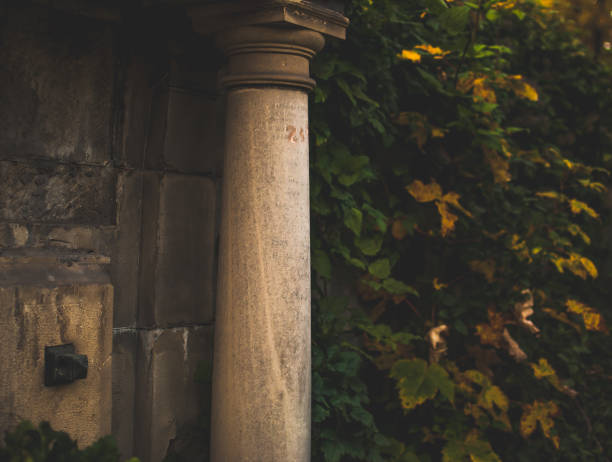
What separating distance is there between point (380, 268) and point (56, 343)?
1.65m

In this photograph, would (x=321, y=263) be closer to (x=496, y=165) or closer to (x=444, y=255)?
(x=444, y=255)

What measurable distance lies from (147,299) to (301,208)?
0.72 meters

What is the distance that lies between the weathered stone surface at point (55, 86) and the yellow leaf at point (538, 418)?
2.79 m

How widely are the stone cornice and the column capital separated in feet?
0.09

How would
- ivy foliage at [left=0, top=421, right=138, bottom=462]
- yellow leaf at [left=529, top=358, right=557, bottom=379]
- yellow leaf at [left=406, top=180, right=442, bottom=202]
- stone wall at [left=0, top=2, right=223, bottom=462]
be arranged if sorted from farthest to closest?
1. yellow leaf at [left=529, top=358, right=557, bottom=379]
2. yellow leaf at [left=406, top=180, right=442, bottom=202]
3. stone wall at [left=0, top=2, right=223, bottom=462]
4. ivy foliage at [left=0, top=421, right=138, bottom=462]

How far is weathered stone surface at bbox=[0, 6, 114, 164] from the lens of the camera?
7.14ft

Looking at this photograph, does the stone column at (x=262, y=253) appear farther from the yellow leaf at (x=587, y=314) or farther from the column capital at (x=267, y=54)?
the yellow leaf at (x=587, y=314)

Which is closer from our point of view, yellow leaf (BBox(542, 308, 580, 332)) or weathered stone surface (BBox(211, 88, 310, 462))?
weathered stone surface (BBox(211, 88, 310, 462))

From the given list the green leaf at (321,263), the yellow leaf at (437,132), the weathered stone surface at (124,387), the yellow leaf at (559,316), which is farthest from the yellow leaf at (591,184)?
the weathered stone surface at (124,387)

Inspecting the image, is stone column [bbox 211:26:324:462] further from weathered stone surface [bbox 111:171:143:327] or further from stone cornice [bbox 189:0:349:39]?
weathered stone surface [bbox 111:171:143:327]

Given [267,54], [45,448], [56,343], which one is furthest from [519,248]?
[45,448]

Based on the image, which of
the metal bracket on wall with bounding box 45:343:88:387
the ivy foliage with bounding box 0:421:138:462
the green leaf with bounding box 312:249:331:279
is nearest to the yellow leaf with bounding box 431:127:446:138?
the green leaf with bounding box 312:249:331:279

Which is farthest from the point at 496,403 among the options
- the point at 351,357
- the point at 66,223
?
the point at 66,223

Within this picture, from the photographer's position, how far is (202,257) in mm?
2588
